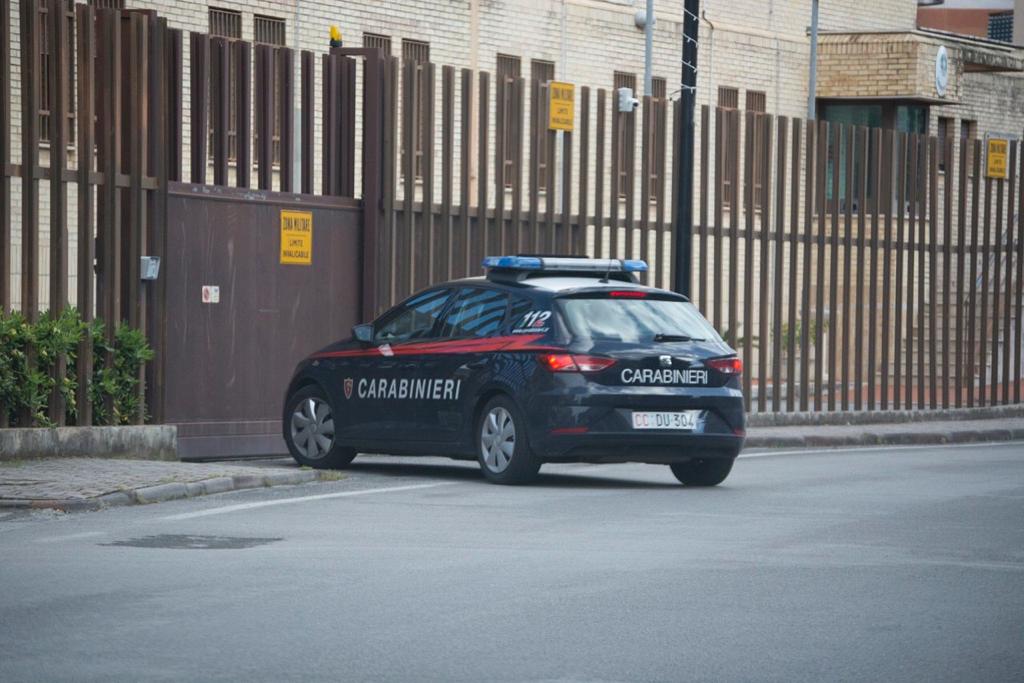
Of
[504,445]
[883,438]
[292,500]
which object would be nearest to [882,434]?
[883,438]

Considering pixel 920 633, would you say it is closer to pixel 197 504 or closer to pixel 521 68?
pixel 197 504

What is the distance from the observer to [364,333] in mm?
16484

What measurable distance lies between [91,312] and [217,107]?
2.51 m

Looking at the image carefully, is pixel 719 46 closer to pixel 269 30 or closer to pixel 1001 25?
pixel 269 30

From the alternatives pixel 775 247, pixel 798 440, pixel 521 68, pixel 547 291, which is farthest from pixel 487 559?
pixel 521 68

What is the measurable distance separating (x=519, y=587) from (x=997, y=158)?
20.7m

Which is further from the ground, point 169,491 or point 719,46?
point 719,46

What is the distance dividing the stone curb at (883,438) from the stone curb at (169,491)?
726cm

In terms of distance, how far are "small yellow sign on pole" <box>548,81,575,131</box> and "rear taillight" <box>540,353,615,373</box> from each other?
7.71 meters

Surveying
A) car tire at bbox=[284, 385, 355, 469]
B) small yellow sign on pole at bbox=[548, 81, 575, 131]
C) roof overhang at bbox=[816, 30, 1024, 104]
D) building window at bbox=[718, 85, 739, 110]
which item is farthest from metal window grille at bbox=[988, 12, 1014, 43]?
car tire at bbox=[284, 385, 355, 469]

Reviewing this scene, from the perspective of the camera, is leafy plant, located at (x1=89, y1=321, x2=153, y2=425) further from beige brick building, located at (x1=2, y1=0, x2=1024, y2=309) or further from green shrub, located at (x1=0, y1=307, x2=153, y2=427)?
beige brick building, located at (x1=2, y1=0, x2=1024, y2=309)

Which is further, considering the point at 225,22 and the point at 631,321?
the point at 225,22

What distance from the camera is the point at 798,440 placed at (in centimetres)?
2250

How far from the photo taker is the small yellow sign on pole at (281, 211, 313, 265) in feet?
62.3
